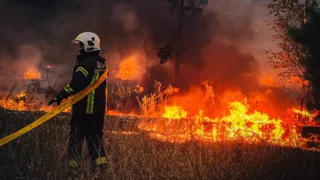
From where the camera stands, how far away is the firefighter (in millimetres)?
5965

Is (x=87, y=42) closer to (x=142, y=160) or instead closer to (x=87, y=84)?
(x=87, y=84)

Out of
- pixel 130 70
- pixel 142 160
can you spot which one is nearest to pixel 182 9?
pixel 130 70

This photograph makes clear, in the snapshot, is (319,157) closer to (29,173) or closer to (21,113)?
(29,173)

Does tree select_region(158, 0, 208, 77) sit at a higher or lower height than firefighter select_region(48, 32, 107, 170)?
higher

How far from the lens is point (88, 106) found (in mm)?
6016

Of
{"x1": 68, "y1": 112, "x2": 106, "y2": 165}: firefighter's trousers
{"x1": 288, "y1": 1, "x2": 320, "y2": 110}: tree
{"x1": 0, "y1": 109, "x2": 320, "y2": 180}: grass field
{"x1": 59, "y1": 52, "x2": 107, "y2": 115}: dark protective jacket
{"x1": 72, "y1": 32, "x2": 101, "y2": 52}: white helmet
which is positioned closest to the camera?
{"x1": 0, "y1": 109, "x2": 320, "y2": 180}: grass field

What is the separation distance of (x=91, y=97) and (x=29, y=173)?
143cm

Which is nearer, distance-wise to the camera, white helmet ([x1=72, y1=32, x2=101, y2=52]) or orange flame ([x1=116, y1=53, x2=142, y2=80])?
white helmet ([x1=72, y1=32, x2=101, y2=52])

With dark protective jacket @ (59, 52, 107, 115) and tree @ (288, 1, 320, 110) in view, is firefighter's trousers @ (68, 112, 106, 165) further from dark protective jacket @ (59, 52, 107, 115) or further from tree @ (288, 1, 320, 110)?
tree @ (288, 1, 320, 110)

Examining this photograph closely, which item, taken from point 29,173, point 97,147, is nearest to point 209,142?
point 97,147

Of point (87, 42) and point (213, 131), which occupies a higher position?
point (87, 42)

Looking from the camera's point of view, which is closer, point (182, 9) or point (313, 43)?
point (313, 43)

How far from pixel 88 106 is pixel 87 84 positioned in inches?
13.4

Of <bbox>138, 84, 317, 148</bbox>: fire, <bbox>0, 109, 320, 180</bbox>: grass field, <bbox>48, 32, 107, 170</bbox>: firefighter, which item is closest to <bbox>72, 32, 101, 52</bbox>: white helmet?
<bbox>48, 32, 107, 170</bbox>: firefighter
